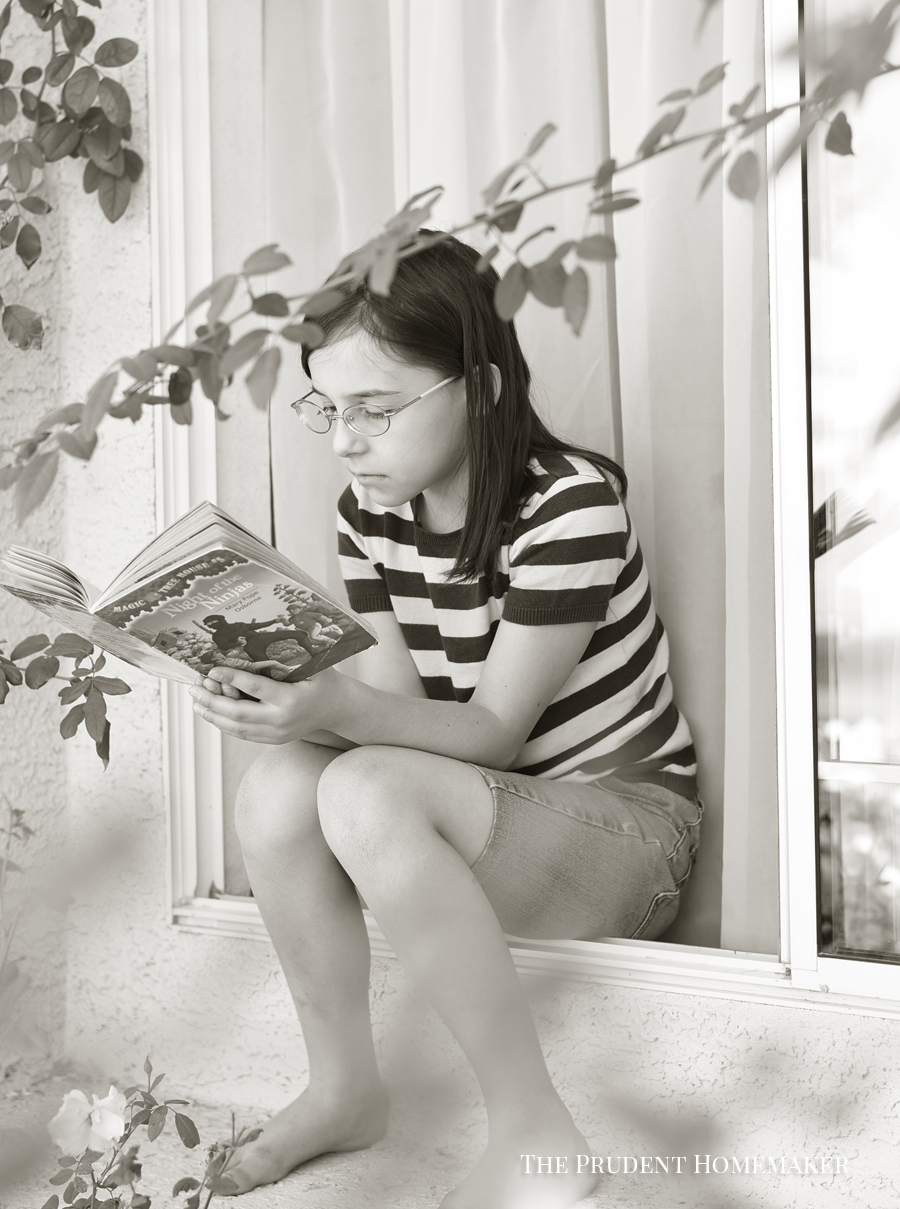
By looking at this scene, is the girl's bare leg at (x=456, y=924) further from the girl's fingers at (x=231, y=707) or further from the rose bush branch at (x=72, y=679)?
the rose bush branch at (x=72, y=679)

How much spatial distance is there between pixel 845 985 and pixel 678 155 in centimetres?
111

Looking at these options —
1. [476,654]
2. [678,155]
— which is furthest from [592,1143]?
[678,155]

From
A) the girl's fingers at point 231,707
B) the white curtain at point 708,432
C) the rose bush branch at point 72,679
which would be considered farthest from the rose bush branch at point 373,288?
the white curtain at point 708,432

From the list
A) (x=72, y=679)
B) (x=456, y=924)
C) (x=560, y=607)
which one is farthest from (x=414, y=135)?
(x=456, y=924)

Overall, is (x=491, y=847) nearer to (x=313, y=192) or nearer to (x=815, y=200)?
(x=815, y=200)

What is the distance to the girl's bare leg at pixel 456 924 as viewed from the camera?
115cm

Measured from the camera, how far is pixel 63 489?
1840mm

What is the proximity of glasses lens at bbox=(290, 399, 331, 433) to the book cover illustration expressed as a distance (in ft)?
1.12

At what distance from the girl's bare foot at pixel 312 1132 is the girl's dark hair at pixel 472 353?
26.1 inches

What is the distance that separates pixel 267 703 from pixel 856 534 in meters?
0.75

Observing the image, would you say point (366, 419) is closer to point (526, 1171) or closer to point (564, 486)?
point (564, 486)

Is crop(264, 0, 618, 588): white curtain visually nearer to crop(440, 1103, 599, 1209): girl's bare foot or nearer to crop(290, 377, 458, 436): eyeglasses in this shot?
crop(290, 377, 458, 436): eyeglasses

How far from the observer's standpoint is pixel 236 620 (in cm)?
105

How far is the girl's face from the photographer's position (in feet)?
4.28
